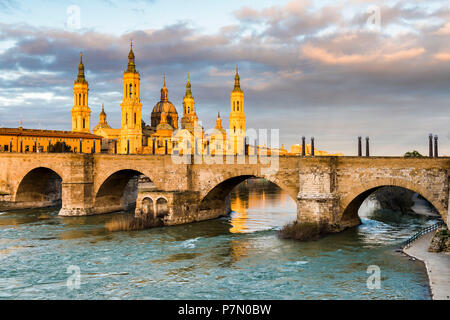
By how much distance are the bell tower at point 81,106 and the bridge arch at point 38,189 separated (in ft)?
200

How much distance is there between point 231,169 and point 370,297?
19987 millimetres

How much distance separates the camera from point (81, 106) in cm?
11262

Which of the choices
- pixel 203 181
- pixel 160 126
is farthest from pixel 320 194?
pixel 160 126

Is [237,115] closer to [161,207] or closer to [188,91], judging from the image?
[188,91]

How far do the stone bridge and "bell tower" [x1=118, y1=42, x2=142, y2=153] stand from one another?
150 ft

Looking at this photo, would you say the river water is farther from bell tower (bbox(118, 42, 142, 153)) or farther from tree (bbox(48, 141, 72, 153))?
bell tower (bbox(118, 42, 142, 153))

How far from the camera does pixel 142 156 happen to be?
41.4 meters

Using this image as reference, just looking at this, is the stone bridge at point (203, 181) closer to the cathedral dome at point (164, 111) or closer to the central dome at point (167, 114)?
the central dome at point (167, 114)

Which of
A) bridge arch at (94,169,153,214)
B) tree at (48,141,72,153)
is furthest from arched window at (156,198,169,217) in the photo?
tree at (48,141,72,153)

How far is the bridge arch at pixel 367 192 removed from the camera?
27172 millimetres

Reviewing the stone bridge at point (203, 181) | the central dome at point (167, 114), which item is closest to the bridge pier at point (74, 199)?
the stone bridge at point (203, 181)

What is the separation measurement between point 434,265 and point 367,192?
11.6m
